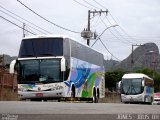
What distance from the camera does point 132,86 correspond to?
171 feet

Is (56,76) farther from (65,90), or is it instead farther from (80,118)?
(80,118)

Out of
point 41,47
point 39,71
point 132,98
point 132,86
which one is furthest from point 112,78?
point 39,71

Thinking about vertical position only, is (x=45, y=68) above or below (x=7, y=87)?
above

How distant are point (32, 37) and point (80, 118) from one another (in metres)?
17.2

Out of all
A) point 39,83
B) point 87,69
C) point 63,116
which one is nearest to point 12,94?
point 87,69

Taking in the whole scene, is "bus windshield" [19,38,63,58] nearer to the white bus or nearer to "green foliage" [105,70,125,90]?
the white bus

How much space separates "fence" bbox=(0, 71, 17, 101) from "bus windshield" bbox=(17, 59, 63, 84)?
24.9 ft

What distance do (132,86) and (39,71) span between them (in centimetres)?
2489

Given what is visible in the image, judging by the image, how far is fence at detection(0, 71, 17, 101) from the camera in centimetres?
3716

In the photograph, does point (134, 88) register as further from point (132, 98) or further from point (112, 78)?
point (112, 78)

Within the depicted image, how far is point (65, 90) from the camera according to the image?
2859 centimetres

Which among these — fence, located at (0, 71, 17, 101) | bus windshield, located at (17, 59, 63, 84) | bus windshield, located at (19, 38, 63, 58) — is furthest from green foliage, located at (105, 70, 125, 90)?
bus windshield, located at (17, 59, 63, 84)

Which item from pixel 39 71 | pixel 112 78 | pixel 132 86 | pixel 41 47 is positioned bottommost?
pixel 132 86

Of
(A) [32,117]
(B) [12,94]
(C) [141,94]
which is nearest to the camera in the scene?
(A) [32,117]
